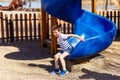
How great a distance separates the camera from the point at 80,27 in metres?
9.35

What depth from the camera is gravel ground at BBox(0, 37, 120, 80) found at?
7621 millimetres

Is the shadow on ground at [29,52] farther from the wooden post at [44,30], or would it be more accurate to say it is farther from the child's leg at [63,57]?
the child's leg at [63,57]

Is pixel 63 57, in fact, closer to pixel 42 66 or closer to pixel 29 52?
pixel 42 66

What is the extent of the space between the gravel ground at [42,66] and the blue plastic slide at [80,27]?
0.40 m

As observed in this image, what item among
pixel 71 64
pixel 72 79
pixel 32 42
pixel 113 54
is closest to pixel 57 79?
pixel 72 79

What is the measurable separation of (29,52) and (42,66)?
215 centimetres

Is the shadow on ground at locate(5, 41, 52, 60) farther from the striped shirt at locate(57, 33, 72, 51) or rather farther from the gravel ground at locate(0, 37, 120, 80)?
the striped shirt at locate(57, 33, 72, 51)

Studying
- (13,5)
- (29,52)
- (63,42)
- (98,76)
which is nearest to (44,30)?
(29,52)

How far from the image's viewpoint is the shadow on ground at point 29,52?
10047 mm

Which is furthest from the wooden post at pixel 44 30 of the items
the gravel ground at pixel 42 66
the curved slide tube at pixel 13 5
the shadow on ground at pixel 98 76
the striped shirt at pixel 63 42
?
the curved slide tube at pixel 13 5

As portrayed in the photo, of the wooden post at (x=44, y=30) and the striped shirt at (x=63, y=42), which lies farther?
the wooden post at (x=44, y=30)

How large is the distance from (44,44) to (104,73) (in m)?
4.29

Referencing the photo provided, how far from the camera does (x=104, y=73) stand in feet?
25.9

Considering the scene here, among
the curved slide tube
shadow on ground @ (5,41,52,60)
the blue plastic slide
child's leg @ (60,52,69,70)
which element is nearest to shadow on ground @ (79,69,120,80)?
child's leg @ (60,52,69,70)
